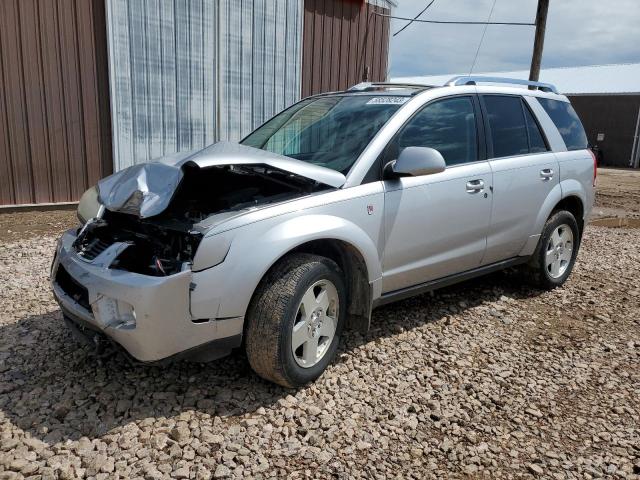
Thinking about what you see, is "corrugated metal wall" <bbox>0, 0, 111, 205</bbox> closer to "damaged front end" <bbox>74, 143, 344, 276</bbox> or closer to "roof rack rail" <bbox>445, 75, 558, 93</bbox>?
"damaged front end" <bbox>74, 143, 344, 276</bbox>

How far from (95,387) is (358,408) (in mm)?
1534

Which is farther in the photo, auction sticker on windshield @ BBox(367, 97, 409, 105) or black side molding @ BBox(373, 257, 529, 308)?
auction sticker on windshield @ BBox(367, 97, 409, 105)

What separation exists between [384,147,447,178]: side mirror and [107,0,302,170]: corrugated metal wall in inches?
238

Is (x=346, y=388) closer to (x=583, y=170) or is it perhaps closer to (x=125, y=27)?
(x=583, y=170)

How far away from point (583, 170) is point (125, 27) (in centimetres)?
651

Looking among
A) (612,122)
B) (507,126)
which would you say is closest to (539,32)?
(507,126)

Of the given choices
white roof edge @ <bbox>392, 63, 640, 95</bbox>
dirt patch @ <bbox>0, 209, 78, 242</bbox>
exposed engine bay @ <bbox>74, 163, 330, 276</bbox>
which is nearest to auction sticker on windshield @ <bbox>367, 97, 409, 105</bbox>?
exposed engine bay @ <bbox>74, 163, 330, 276</bbox>

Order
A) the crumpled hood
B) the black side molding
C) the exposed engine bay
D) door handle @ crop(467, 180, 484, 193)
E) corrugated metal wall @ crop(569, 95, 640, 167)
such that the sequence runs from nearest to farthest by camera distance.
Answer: the exposed engine bay → the crumpled hood → the black side molding → door handle @ crop(467, 180, 484, 193) → corrugated metal wall @ crop(569, 95, 640, 167)

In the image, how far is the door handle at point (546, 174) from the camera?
4750 millimetres

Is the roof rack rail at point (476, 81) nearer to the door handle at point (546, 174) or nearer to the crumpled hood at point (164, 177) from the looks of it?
the door handle at point (546, 174)

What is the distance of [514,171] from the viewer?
448cm

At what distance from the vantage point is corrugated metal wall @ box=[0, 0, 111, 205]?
291 inches

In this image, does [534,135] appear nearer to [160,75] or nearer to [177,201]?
[177,201]

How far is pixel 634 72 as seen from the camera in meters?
30.7
